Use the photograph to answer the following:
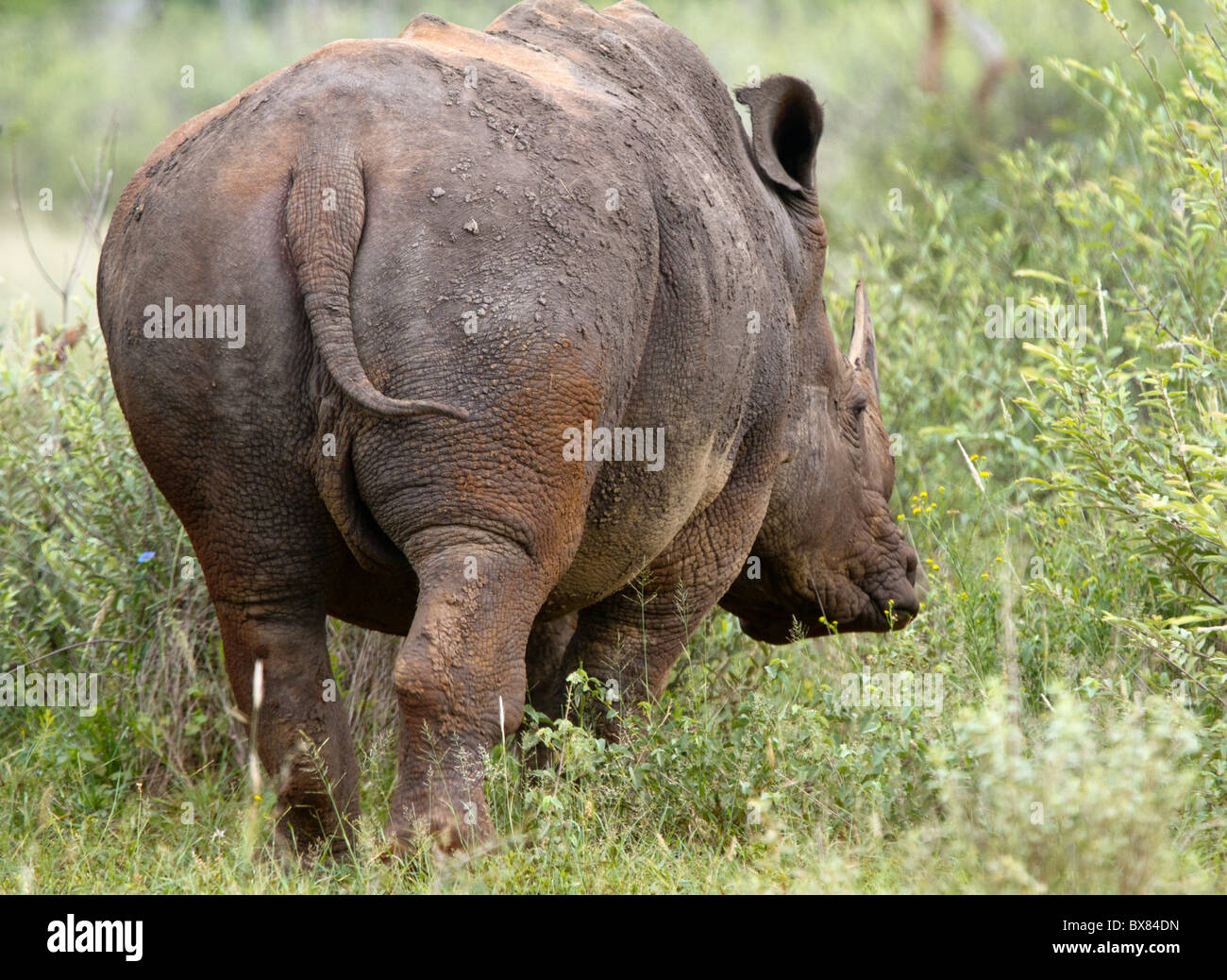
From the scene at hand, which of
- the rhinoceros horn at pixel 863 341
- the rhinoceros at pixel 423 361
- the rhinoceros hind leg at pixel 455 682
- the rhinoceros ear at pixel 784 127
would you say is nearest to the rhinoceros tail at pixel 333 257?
the rhinoceros at pixel 423 361

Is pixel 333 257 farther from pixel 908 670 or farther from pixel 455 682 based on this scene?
pixel 908 670

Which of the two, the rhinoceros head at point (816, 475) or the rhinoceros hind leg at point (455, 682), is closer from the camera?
the rhinoceros hind leg at point (455, 682)

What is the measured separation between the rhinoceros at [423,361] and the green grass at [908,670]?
369 mm

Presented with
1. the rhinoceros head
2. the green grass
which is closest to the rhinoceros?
the green grass

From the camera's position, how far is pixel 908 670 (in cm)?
484

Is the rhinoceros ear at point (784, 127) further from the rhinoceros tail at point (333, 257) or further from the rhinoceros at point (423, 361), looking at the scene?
the rhinoceros tail at point (333, 257)

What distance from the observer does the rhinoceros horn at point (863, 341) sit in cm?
601

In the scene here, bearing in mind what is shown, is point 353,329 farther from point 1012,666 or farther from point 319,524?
point 1012,666

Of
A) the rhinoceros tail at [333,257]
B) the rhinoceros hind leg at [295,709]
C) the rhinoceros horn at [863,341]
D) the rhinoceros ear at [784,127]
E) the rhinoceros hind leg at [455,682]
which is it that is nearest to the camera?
the rhinoceros tail at [333,257]

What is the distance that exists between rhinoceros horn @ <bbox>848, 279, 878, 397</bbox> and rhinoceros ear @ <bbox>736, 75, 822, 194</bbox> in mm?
859

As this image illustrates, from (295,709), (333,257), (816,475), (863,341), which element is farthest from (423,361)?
(863,341)

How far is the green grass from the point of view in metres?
3.52

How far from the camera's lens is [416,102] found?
3.77 m

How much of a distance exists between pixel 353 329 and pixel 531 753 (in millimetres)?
2093
